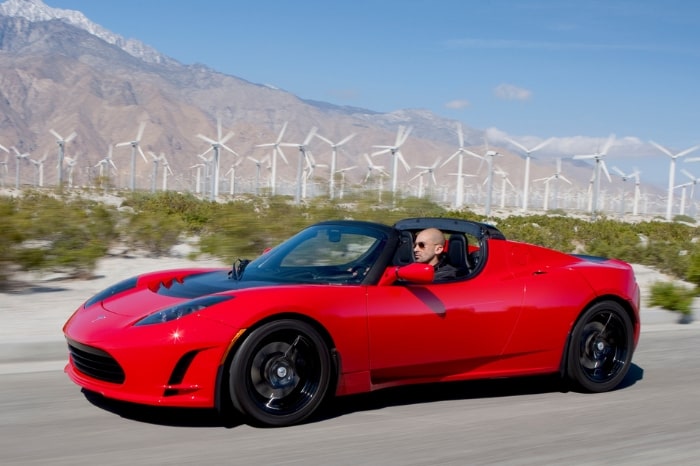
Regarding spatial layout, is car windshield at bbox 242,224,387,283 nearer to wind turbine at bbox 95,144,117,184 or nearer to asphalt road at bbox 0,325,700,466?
asphalt road at bbox 0,325,700,466

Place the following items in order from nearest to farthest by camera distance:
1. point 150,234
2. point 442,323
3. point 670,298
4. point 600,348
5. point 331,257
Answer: point 442,323, point 331,257, point 600,348, point 670,298, point 150,234

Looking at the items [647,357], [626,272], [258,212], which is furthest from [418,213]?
[626,272]

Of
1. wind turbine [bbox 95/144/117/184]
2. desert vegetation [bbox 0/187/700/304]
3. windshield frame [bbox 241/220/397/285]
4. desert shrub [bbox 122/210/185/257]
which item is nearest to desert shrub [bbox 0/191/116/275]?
desert vegetation [bbox 0/187/700/304]

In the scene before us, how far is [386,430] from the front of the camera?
5387mm

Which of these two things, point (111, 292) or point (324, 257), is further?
point (324, 257)

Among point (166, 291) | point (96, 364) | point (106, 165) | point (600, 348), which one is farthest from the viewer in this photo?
point (106, 165)

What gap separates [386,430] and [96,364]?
69.9 inches

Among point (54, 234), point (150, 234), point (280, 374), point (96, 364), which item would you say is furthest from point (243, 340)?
point (150, 234)

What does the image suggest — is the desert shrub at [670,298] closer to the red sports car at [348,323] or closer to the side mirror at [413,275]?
the red sports car at [348,323]

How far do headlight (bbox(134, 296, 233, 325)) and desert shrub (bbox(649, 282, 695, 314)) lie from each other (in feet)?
24.5

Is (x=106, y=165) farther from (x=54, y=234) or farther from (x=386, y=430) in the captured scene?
(x=386, y=430)

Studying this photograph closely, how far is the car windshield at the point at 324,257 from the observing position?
5.92 metres

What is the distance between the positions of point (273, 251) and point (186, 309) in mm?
1455

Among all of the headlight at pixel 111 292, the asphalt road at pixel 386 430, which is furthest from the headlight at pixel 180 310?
the headlight at pixel 111 292
